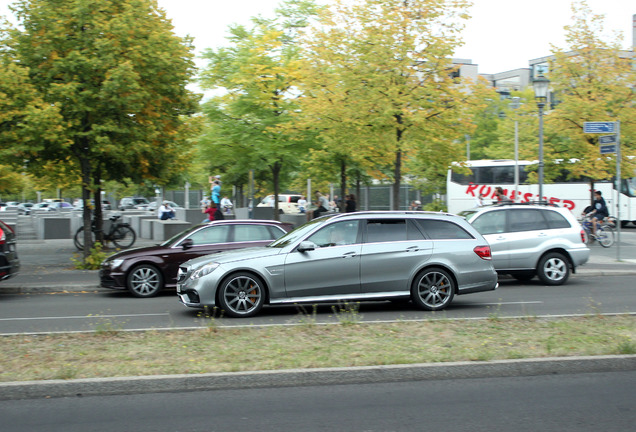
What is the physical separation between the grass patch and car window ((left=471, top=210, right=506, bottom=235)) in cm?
586

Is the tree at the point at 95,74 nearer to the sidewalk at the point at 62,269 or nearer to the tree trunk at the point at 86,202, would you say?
the tree trunk at the point at 86,202

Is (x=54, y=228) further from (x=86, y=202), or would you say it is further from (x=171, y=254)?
(x=171, y=254)

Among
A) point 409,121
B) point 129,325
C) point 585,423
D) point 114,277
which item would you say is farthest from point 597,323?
point 409,121

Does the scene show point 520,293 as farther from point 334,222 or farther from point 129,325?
point 129,325

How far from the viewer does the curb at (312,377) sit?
5.91 metres

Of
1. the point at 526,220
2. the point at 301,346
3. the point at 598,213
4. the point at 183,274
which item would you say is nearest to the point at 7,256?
the point at 183,274

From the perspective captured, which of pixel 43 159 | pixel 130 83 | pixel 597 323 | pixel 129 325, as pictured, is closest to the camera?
pixel 597 323

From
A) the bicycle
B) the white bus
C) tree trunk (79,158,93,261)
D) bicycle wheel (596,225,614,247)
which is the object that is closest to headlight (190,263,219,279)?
tree trunk (79,158,93,261)

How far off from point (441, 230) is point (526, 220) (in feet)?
15.2

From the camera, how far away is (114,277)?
13031 millimetres

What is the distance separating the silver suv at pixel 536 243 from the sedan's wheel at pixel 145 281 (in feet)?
23.2

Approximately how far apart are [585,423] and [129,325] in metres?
6.29

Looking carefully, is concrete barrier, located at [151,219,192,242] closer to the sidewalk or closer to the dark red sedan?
the sidewalk

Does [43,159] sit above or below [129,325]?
above
